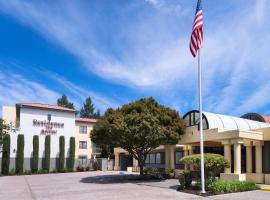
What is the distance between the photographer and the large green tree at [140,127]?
23641 millimetres

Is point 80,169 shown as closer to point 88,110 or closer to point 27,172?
point 27,172

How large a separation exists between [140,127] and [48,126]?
995 inches

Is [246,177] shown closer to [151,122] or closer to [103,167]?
[151,122]

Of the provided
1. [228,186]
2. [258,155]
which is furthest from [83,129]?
[228,186]

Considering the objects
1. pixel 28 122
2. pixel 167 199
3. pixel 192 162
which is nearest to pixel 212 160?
pixel 192 162

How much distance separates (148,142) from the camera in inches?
971

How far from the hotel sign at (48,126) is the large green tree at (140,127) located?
799 inches

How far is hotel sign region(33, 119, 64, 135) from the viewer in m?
44.5

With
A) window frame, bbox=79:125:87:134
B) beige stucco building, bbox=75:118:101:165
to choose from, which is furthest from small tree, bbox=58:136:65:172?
window frame, bbox=79:125:87:134

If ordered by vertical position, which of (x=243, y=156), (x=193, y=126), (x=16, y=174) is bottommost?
(x=16, y=174)

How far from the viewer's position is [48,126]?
1781 inches

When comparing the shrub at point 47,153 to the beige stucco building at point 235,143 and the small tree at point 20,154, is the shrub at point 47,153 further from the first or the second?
the beige stucco building at point 235,143

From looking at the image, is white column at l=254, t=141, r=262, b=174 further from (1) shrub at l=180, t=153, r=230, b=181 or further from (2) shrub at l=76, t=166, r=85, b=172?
(2) shrub at l=76, t=166, r=85, b=172

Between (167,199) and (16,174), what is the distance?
2957 cm
